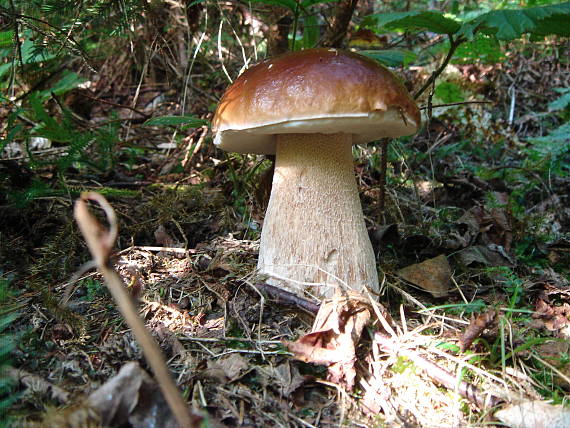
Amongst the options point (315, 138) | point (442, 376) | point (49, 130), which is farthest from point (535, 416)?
point (49, 130)

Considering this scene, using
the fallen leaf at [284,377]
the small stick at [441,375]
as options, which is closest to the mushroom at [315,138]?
the small stick at [441,375]

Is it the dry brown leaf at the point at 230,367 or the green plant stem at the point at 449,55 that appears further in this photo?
the green plant stem at the point at 449,55

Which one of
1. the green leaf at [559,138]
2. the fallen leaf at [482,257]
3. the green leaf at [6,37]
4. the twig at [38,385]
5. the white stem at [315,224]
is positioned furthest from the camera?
the green leaf at [559,138]

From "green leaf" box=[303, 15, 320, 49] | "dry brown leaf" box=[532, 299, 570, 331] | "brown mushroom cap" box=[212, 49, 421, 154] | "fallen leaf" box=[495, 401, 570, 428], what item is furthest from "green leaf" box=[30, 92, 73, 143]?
"dry brown leaf" box=[532, 299, 570, 331]

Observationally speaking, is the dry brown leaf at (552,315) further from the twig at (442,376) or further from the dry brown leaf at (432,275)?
the twig at (442,376)

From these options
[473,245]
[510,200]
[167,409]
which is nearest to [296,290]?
[167,409]

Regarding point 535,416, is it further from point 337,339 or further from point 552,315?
point 552,315

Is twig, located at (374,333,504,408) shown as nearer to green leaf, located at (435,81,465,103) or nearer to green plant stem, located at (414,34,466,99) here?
green plant stem, located at (414,34,466,99)
